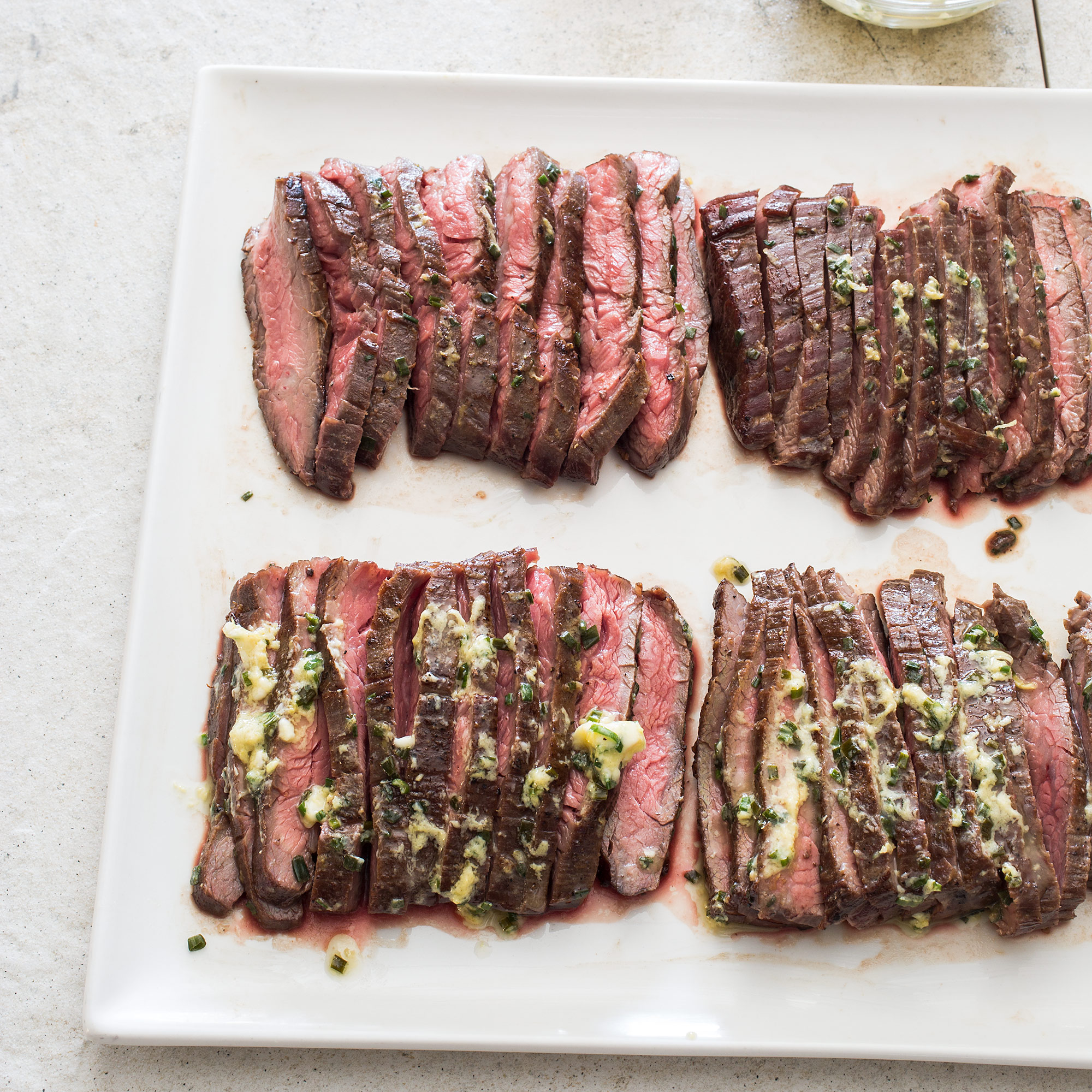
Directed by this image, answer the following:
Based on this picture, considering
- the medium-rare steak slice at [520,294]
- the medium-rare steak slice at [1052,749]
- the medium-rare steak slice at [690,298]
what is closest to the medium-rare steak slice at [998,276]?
the medium-rare steak slice at [1052,749]

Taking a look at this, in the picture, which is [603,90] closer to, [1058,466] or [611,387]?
[611,387]

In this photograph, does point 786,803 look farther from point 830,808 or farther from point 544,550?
point 544,550

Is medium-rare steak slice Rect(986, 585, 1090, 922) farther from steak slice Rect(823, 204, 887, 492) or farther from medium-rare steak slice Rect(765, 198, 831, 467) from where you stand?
medium-rare steak slice Rect(765, 198, 831, 467)

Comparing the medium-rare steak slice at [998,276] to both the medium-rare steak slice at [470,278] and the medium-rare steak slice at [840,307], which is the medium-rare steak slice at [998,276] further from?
the medium-rare steak slice at [470,278]

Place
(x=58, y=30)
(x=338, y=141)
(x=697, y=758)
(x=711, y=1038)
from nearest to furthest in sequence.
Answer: (x=711, y=1038)
(x=697, y=758)
(x=338, y=141)
(x=58, y=30)

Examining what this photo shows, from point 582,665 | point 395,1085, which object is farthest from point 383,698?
point 395,1085

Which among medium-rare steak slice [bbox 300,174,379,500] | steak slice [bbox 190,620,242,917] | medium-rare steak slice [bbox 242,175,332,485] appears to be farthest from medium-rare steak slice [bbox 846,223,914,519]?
steak slice [bbox 190,620,242,917]

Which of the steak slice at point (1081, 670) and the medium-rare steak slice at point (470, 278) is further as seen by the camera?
the medium-rare steak slice at point (470, 278)
